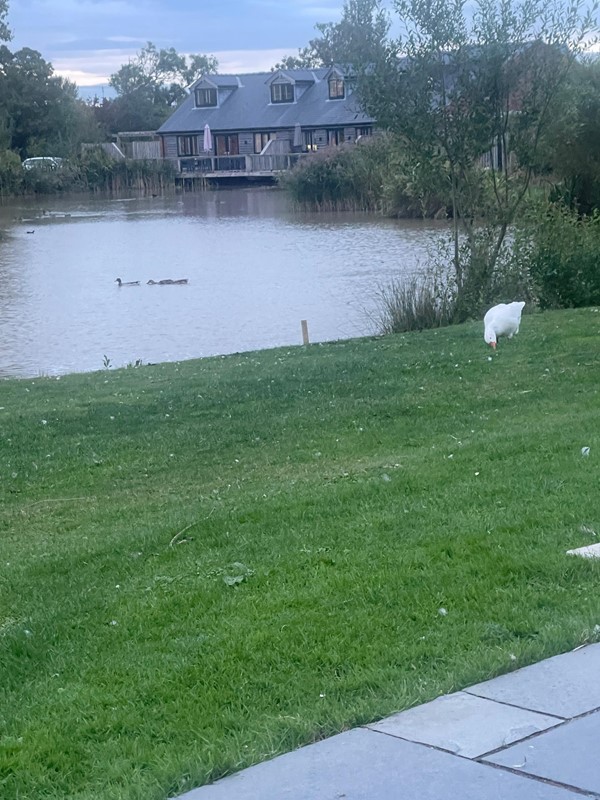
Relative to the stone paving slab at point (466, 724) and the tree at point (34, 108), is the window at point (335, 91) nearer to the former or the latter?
the tree at point (34, 108)

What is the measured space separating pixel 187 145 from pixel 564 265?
74.3m

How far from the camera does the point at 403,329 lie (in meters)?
18.6

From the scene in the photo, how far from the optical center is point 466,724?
3.71m

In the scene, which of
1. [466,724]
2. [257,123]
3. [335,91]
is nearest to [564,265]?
[466,724]

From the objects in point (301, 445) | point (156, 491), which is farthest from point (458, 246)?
point (156, 491)

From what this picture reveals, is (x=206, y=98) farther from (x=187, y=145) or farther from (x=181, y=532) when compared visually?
(x=181, y=532)

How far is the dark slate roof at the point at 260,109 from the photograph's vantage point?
3098 inches

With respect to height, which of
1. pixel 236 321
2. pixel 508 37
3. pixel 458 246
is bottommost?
pixel 236 321

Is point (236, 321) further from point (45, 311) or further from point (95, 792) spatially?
point (95, 792)

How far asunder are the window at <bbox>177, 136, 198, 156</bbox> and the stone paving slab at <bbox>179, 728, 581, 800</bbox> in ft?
287

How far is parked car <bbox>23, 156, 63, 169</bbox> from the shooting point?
269ft

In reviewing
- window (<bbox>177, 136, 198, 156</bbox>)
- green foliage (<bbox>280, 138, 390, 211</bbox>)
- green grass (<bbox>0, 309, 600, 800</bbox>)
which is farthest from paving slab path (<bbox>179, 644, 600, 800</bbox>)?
window (<bbox>177, 136, 198, 156</bbox>)

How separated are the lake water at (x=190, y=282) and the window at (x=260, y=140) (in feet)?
85.3

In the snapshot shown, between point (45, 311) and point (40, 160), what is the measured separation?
60.0 m
